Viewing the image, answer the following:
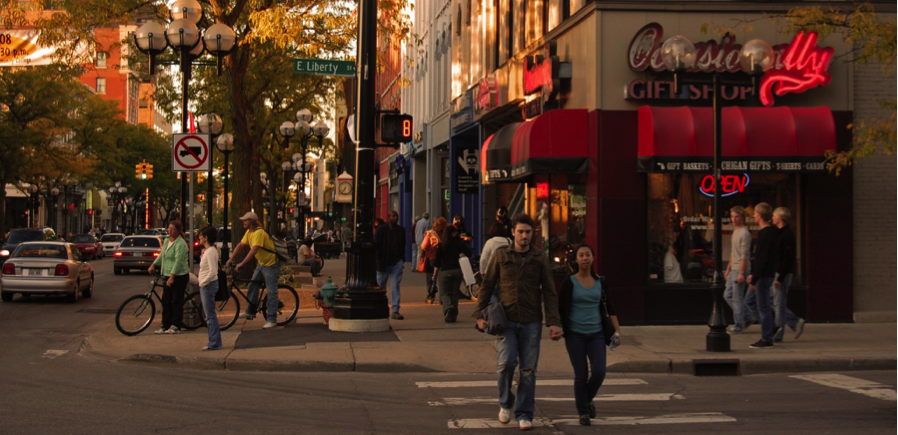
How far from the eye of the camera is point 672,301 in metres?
16.0

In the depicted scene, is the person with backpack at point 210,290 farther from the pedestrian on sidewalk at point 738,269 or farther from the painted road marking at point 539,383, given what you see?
the pedestrian on sidewalk at point 738,269

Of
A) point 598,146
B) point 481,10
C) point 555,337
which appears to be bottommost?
point 555,337

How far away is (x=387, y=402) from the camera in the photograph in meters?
9.55

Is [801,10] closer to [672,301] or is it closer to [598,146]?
[598,146]

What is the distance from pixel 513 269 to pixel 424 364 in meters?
4.20

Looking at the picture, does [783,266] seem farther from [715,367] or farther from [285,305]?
[285,305]

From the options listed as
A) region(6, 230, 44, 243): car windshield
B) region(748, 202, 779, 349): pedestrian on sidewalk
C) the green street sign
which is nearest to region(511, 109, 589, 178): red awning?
the green street sign

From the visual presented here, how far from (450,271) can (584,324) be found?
8.25 metres

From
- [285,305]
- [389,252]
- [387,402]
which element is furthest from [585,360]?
[285,305]

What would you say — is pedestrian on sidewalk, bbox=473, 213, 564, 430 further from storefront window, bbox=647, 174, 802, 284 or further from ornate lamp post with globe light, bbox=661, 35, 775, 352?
storefront window, bbox=647, 174, 802, 284

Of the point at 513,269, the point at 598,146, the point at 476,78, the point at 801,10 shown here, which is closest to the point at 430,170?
the point at 476,78

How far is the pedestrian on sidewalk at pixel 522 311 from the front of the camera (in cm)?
804

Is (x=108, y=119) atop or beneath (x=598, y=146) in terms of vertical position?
atop

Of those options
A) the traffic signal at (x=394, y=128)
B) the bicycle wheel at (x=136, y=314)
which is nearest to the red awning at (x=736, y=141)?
the traffic signal at (x=394, y=128)
